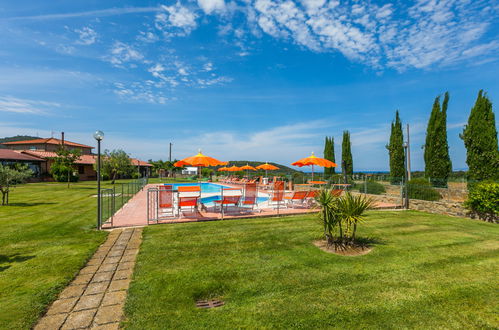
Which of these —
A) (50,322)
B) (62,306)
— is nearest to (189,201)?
(62,306)

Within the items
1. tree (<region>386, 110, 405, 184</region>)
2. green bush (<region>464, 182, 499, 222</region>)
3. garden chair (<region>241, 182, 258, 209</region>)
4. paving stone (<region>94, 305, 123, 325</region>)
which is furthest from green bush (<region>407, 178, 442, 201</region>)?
tree (<region>386, 110, 405, 184</region>)

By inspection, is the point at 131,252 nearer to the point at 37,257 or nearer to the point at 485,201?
the point at 37,257

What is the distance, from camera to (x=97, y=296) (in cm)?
334

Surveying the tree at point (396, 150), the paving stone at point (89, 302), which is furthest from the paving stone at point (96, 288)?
the tree at point (396, 150)

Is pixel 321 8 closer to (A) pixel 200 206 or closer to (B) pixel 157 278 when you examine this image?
(A) pixel 200 206

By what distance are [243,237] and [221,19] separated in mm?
12789

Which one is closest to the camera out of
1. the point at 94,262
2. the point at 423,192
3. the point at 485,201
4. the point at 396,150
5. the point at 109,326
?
the point at 109,326

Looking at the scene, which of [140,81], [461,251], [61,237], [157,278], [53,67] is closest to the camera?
[157,278]

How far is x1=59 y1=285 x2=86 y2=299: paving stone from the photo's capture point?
11.0ft

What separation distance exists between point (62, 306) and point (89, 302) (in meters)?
0.30

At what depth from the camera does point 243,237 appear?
243 inches

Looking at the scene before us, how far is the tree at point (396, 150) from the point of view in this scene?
22.8 m

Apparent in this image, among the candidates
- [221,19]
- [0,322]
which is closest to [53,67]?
[221,19]

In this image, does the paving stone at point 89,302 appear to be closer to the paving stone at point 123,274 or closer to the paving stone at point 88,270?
the paving stone at point 123,274
